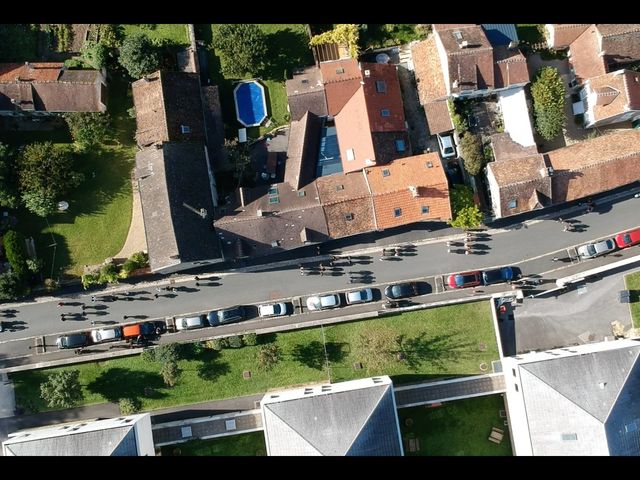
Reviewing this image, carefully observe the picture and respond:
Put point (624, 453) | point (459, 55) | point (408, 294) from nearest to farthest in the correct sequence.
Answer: point (624, 453), point (459, 55), point (408, 294)

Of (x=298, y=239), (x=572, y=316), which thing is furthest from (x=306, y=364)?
(x=572, y=316)

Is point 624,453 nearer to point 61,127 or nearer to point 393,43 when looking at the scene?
point 393,43

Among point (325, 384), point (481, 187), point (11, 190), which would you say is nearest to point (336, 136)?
point (481, 187)

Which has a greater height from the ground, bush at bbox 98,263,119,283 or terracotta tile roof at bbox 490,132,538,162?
terracotta tile roof at bbox 490,132,538,162

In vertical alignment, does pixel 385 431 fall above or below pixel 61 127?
below

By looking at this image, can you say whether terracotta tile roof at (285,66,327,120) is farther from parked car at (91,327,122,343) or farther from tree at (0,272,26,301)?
tree at (0,272,26,301)

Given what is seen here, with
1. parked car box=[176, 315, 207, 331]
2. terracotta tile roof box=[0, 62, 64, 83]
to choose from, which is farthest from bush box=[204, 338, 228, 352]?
terracotta tile roof box=[0, 62, 64, 83]

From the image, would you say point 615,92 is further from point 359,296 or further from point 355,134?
point 359,296
